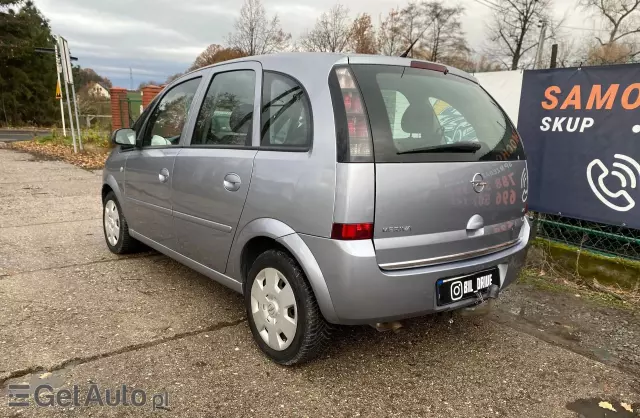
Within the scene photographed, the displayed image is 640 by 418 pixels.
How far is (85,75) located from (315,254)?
57149 millimetres

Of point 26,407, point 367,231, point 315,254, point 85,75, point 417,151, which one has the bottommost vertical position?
point 26,407

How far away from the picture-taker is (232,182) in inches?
111

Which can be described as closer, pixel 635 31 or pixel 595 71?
pixel 595 71

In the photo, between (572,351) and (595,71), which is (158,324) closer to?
(572,351)

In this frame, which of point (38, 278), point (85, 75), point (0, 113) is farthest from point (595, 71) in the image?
point (85, 75)

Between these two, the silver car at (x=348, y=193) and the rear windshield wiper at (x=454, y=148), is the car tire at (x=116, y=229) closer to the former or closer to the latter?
the silver car at (x=348, y=193)

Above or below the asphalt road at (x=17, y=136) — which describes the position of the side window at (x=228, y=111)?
above

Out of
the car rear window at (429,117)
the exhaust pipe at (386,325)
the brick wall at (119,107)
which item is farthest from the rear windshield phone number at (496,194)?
the brick wall at (119,107)

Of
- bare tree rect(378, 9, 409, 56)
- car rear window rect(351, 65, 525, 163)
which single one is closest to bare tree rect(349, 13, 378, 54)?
bare tree rect(378, 9, 409, 56)

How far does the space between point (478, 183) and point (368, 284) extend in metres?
0.84

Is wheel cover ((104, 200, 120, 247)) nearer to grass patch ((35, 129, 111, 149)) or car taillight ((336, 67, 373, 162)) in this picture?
car taillight ((336, 67, 373, 162))

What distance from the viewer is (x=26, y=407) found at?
226cm

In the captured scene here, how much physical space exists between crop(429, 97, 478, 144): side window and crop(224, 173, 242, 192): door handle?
1200mm

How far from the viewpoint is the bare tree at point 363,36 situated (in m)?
28.2
